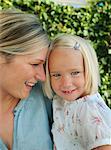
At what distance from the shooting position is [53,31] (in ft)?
16.9

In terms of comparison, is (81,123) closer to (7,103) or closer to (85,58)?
(85,58)

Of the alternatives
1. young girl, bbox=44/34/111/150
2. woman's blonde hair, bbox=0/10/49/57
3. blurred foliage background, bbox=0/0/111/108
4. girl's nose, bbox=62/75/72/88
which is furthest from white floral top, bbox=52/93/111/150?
blurred foliage background, bbox=0/0/111/108

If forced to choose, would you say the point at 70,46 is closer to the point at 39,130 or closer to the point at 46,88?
the point at 46,88

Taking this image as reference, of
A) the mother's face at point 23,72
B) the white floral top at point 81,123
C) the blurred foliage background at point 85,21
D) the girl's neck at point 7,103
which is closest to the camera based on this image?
the white floral top at point 81,123

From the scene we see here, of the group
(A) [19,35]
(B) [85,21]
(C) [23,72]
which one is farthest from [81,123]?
(B) [85,21]

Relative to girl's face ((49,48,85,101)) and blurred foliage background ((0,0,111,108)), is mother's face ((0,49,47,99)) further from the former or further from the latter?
blurred foliage background ((0,0,111,108))

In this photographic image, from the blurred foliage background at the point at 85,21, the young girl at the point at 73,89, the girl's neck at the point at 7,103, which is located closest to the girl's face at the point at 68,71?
the young girl at the point at 73,89

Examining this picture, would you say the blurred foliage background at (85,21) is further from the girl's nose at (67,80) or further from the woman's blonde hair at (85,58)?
the girl's nose at (67,80)

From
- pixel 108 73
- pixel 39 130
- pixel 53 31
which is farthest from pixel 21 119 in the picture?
pixel 108 73

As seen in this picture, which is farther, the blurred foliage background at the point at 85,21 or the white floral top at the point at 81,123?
the blurred foliage background at the point at 85,21

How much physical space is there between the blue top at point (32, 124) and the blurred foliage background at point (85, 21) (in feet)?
7.94

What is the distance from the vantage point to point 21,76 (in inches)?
95.3

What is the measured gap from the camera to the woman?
2.40m

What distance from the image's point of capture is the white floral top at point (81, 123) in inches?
90.5
